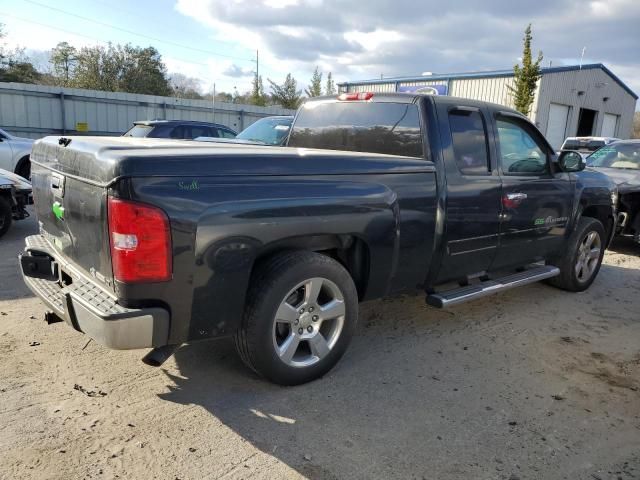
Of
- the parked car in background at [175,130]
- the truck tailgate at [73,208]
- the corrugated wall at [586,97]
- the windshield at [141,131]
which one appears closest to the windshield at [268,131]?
the parked car in background at [175,130]

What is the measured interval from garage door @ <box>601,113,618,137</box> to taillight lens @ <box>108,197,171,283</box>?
37.2 meters

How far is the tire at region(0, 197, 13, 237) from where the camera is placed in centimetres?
711

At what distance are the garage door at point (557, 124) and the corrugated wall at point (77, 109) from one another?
60.5ft

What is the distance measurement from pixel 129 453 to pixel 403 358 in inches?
81.9

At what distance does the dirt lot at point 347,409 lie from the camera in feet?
8.70

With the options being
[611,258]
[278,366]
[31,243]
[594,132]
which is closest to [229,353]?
[278,366]

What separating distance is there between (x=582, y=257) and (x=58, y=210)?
5250 mm

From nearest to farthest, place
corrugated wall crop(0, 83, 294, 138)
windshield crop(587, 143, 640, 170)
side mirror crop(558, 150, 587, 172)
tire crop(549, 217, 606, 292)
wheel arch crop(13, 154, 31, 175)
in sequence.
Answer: side mirror crop(558, 150, 587, 172) → tire crop(549, 217, 606, 292) → windshield crop(587, 143, 640, 170) → wheel arch crop(13, 154, 31, 175) → corrugated wall crop(0, 83, 294, 138)

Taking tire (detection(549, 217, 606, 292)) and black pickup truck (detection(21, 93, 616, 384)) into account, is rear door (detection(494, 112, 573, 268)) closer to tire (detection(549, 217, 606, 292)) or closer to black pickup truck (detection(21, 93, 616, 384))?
black pickup truck (detection(21, 93, 616, 384))

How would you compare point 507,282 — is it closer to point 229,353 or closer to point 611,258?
point 229,353

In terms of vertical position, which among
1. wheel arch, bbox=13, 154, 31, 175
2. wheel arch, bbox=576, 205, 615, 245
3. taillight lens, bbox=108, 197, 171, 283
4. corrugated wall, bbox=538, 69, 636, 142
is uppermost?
corrugated wall, bbox=538, 69, 636, 142

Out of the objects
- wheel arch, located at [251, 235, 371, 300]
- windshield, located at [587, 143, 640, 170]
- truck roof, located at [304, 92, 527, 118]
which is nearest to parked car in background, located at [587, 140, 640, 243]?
windshield, located at [587, 143, 640, 170]

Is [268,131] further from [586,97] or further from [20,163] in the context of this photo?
[586,97]

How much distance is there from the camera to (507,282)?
4.57m
